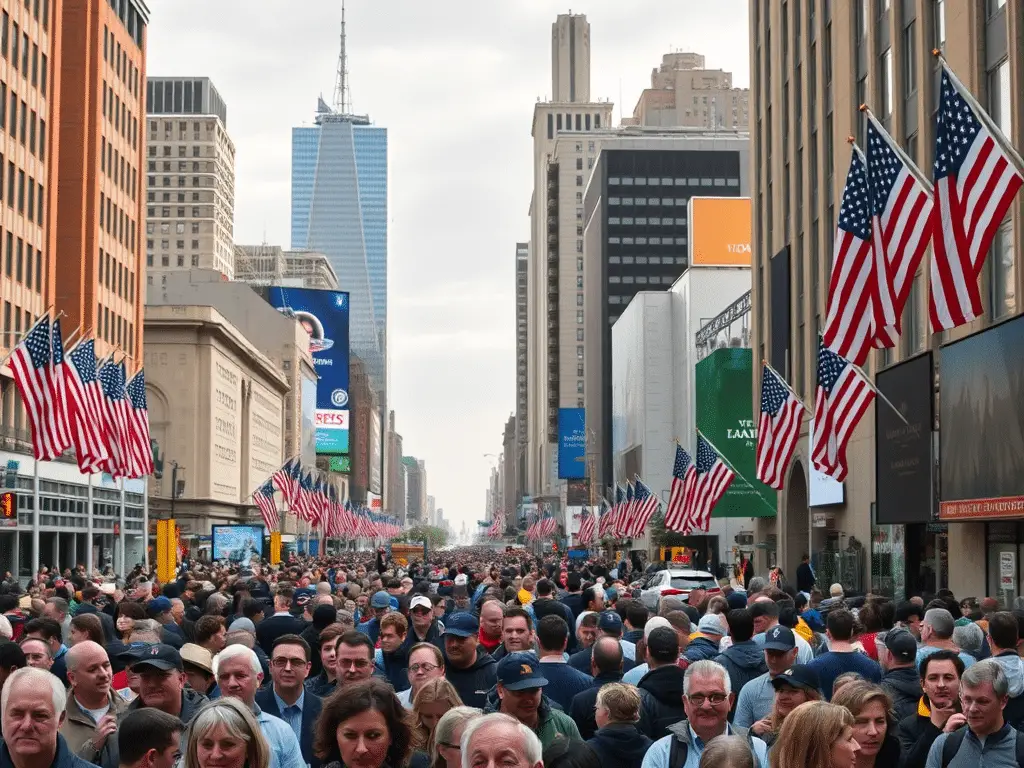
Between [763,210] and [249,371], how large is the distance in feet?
240

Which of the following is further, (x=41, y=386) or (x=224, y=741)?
(x=41, y=386)

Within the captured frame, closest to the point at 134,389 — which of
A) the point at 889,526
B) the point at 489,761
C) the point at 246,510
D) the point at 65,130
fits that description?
the point at 889,526

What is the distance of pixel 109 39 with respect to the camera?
235 ft

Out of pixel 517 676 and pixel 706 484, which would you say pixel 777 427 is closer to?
pixel 706 484

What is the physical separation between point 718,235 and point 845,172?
2729 inches

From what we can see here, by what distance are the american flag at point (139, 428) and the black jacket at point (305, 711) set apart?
34165 mm

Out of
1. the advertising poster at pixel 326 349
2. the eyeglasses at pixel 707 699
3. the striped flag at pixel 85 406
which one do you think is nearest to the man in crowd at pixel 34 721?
the eyeglasses at pixel 707 699

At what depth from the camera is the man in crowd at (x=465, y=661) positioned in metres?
10.8

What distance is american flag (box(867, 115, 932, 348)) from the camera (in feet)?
59.8

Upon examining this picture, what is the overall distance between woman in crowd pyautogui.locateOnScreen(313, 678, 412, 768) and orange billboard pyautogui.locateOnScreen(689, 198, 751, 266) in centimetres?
10368

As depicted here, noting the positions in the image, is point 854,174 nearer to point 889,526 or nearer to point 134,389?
point 889,526

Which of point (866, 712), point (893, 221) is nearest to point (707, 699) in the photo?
point (866, 712)

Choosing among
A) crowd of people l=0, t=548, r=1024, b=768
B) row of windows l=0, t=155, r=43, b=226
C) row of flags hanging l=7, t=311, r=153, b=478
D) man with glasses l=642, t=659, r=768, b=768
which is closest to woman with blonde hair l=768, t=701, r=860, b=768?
crowd of people l=0, t=548, r=1024, b=768

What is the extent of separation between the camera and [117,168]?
7369 centimetres
